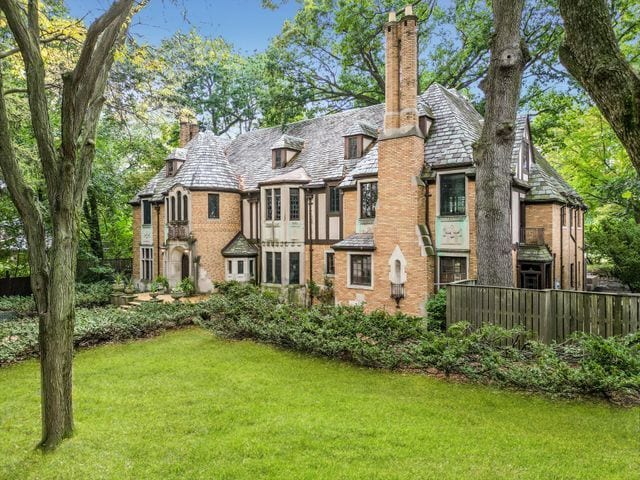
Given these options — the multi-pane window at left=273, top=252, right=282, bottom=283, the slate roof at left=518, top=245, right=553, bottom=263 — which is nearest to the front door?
the multi-pane window at left=273, top=252, right=282, bottom=283

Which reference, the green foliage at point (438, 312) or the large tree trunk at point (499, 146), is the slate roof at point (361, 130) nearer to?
the large tree trunk at point (499, 146)

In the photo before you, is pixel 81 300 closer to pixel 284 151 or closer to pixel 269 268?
pixel 269 268

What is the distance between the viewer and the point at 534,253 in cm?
1419

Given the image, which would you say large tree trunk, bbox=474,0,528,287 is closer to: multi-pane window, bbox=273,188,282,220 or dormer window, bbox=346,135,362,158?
dormer window, bbox=346,135,362,158

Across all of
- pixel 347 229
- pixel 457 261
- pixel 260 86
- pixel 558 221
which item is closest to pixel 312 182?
pixel 347 229

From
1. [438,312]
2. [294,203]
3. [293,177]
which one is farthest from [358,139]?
[438,312]

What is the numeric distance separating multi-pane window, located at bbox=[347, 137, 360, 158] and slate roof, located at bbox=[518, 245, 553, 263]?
783cm

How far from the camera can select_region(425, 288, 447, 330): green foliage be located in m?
11.8

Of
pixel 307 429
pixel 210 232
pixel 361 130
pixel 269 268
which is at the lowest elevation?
pixel 307 429

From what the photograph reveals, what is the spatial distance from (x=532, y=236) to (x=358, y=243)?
253 inches

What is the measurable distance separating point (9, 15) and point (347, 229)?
43.2 ft

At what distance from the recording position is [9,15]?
4699mm

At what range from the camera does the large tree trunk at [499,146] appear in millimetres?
9805

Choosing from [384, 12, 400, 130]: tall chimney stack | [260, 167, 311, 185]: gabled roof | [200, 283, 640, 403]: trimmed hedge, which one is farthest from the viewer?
[260, 167, 311, 185]: gabled roof
